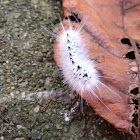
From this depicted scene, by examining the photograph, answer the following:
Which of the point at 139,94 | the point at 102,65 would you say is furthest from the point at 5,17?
the point at 139,94

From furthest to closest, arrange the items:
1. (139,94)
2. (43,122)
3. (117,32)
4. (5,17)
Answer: (5,17) < (117,32) < (43,122) < (139,94)

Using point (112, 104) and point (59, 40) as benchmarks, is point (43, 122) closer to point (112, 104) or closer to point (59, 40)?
point (112, 104)

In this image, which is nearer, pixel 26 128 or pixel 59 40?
pixel 26 128

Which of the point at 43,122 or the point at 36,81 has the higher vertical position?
the point at 36,81

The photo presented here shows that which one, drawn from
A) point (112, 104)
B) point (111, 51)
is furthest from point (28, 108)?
point (111, 51)

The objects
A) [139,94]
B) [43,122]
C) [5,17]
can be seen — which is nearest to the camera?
[139,94]

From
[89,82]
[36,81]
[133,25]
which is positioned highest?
[133,25]
